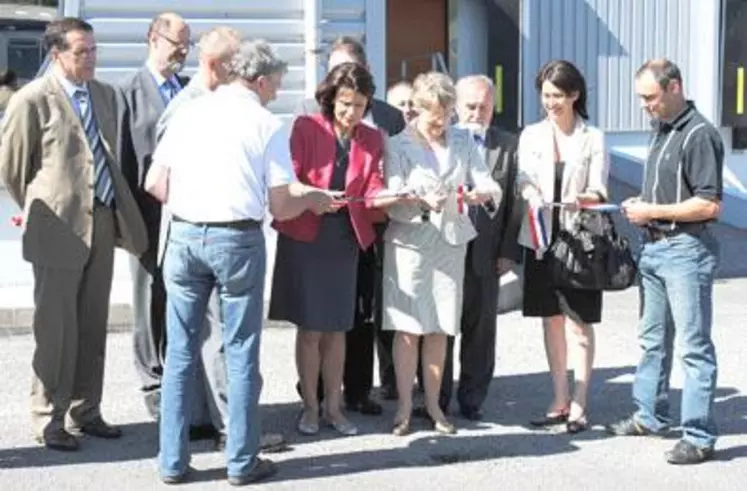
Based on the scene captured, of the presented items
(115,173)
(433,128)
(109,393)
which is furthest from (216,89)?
(109,393)

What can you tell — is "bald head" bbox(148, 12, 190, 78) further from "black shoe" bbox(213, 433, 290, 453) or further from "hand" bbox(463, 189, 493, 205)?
"black shoe" bbox(213, 433, 290, 453)

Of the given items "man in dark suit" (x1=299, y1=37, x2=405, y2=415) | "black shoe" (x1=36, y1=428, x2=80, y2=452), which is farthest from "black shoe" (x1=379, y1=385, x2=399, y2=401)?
"black shoe" (x1=36, y1=428, x2=80, y2=452)

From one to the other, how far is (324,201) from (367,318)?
1.08 m

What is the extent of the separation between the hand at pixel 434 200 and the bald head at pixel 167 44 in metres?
1.45

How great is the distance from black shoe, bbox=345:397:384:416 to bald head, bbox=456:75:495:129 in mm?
1513

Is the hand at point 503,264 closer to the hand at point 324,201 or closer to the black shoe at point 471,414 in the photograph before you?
the black shoe at point 471,414

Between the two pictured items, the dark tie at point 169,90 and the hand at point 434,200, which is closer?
the hand at point 434,200

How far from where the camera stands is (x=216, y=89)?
5559mm

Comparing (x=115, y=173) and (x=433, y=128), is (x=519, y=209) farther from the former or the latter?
(x=115, y=173)

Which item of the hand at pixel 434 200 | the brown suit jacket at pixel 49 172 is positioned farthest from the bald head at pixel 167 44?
the hand at pixel 434 200

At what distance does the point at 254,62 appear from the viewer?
519 cm

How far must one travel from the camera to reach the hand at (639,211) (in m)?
5.62

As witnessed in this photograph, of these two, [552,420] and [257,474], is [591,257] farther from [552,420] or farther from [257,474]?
[257,474]

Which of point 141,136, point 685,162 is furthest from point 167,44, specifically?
point 685,162
